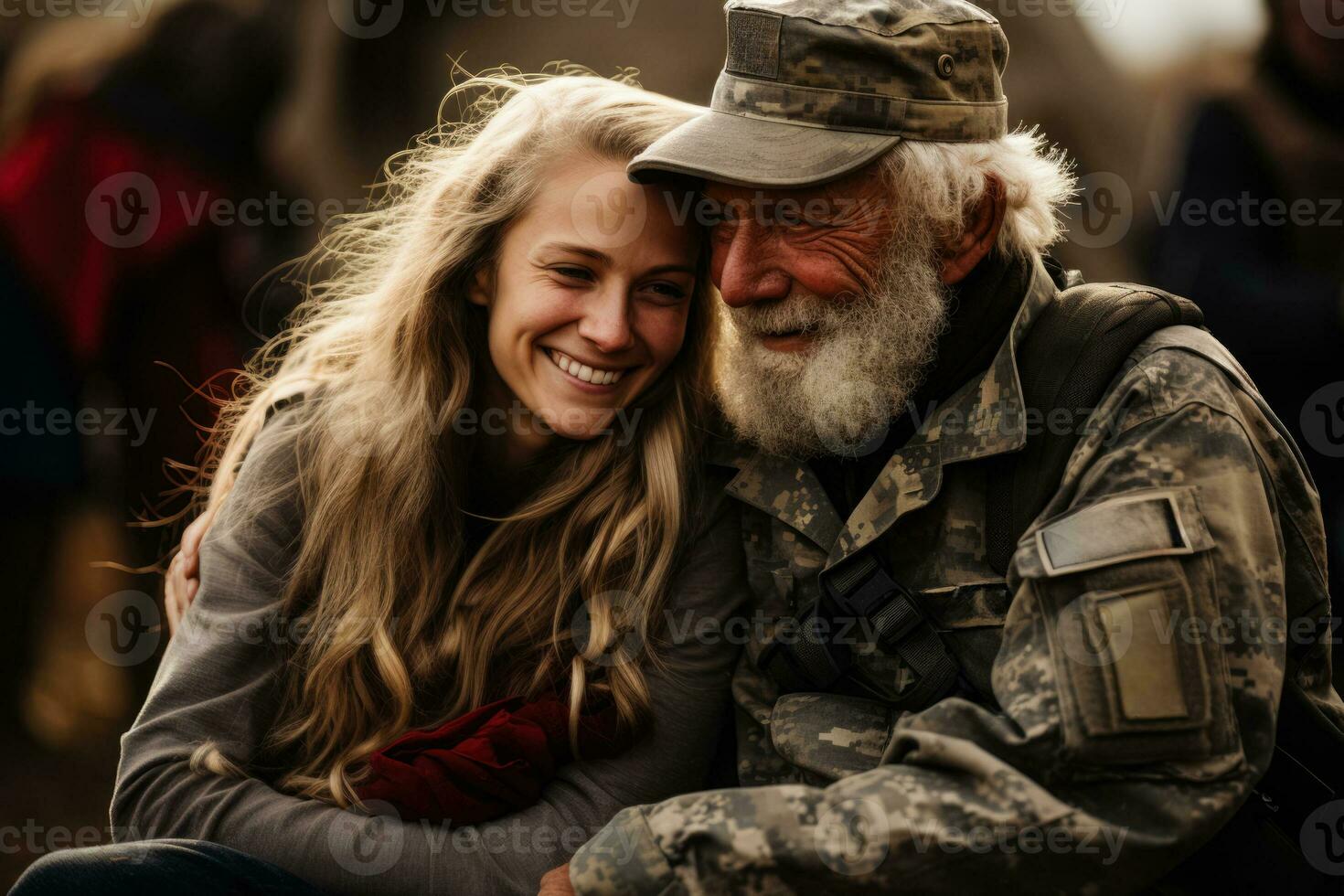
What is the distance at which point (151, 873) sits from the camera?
198cm

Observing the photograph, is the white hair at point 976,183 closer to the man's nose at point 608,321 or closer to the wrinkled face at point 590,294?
the wrinkled face at point 590,294

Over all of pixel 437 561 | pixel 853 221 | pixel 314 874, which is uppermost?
pixel 853 221

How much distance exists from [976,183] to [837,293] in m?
0.33

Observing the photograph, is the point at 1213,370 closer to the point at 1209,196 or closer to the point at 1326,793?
the point at 1326,793

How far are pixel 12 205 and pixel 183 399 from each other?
973 mm

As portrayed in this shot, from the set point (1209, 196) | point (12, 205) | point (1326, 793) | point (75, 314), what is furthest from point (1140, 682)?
point (12, 205)

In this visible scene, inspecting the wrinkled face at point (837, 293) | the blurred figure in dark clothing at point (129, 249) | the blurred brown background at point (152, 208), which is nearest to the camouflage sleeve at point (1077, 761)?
the wrinkled face at point (837, 293)

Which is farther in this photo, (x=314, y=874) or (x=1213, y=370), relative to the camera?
(x=314, y=874)

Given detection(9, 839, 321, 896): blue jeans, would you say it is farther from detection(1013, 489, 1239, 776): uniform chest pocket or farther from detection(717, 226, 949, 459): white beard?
detection(1013, 489, 1239, 776): uniform chest pocket

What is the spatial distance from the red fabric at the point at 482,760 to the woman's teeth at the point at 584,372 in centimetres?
65

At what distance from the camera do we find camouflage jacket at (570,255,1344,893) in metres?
1.66

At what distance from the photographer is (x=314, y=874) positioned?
2111 millimetres

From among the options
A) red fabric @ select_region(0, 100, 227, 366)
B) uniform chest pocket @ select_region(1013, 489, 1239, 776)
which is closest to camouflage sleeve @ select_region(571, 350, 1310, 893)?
uniform chest pocket @ select_region(1013, 489, 1239, 776)

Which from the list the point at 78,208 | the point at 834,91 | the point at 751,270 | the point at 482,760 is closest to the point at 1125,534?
the point at 751,270
